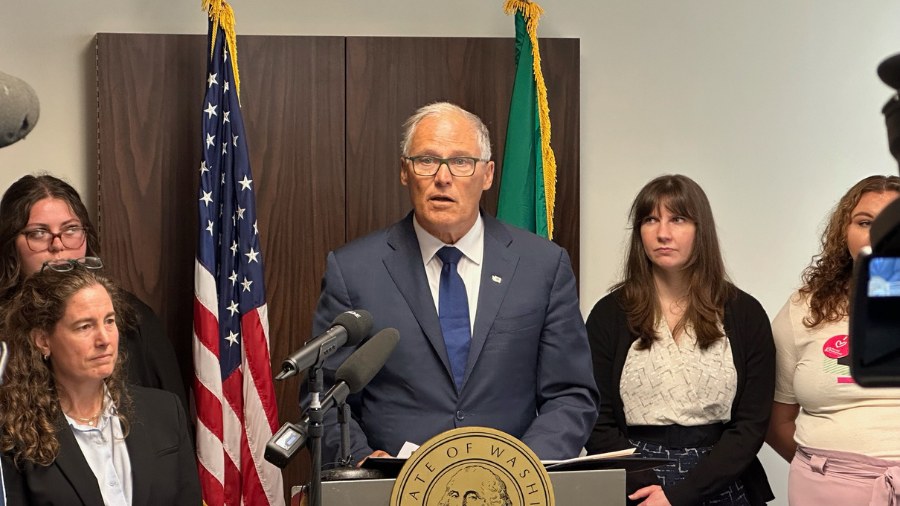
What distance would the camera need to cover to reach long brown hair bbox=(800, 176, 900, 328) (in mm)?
3750

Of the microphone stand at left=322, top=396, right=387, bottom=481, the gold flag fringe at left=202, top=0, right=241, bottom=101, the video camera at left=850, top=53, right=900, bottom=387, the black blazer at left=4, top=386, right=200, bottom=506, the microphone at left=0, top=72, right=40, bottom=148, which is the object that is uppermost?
the gold flag fringe at left=202, top=0, right=241, bottom=101

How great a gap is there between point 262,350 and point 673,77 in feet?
6.91

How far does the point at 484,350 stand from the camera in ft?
9.91

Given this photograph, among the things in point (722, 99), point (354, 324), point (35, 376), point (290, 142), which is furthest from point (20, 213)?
point (722, 99)

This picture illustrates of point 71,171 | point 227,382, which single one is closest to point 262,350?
point 227,382

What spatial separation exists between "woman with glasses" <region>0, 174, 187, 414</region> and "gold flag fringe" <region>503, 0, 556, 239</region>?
157 cm

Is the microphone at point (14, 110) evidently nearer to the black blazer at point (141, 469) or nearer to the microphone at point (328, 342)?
the microphone at point (328, 342)

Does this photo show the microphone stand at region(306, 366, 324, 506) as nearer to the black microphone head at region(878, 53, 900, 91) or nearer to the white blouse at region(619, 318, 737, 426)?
the black microphone head at region(878, 53, 900, 91)

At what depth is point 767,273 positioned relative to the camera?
16.6 feet

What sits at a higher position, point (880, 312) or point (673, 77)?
point (673, 77)

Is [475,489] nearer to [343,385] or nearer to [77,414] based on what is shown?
[343,385]

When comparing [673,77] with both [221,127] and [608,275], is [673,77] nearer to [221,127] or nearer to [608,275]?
[608,275]

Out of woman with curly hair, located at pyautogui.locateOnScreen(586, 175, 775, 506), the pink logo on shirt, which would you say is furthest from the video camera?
the pink logo on shirt

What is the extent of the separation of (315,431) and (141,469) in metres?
1.26
